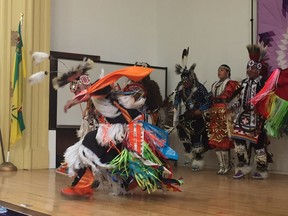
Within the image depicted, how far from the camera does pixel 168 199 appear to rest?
3295 millimetres

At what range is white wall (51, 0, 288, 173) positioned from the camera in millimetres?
6105

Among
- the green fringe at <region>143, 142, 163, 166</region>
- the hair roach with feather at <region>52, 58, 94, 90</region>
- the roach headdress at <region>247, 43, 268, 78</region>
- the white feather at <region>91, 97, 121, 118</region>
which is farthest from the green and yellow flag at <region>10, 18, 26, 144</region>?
the green fringe at <region>143, 142, 163, 166</region>

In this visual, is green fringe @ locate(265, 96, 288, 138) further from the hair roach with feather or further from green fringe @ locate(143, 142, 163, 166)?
the hair roach with feather

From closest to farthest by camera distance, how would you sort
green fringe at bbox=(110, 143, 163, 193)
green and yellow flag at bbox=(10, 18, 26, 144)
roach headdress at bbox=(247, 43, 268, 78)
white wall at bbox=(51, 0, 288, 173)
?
green fringe at bbox=(110, 143, 163, 193), roach headdress at bbox=(247, 43, 268, 78), green and yellow flag at bbox=(10, 18, 26, 144), white wall at bbox=(51, 0, 288, 173)

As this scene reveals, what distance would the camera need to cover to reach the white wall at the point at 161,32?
20.0 ft

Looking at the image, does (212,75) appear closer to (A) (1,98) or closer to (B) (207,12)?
(B) (207,12)

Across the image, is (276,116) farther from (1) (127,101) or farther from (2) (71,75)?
(2) (71,75)

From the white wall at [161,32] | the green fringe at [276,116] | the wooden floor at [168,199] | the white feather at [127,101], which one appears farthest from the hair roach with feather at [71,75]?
the white wall at [161,32]

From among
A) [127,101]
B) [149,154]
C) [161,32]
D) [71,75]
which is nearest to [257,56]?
[127,101]

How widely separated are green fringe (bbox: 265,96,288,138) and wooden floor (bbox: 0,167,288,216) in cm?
50

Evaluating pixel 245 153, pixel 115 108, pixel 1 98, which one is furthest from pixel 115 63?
pixel 115 108

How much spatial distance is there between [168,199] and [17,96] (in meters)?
2.89

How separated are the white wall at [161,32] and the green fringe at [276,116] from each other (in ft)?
3.41

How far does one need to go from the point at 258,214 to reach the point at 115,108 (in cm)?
121
